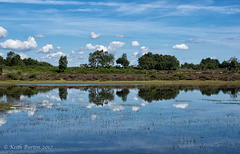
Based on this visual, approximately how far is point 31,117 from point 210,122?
1584 centimetres

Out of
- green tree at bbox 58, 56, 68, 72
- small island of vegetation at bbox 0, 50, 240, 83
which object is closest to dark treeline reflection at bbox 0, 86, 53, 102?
small island of vegetation at bbox 0, 50, 240, 83

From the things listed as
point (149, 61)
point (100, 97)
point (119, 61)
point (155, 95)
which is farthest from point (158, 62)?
point (100, 97)

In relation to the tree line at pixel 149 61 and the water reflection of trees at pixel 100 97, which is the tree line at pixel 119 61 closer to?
the tree line at pixel 149 61

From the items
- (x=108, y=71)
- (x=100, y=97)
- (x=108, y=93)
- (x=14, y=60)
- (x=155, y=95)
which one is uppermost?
(x=14, y=60)

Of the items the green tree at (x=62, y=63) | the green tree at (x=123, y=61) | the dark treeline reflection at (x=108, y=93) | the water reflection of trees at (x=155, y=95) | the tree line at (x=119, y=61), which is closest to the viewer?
the dark treeline reflection at (x=108, y=93)

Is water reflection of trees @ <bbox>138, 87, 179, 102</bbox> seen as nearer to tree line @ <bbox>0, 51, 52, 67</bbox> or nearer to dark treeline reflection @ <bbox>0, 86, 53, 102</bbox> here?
dark treeline reflection @ <bbox>0, 86, 53, 102</bbox>

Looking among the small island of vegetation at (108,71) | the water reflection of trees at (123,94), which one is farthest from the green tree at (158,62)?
the water reflection of trees at (123,94)

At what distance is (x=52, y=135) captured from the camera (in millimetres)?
18438

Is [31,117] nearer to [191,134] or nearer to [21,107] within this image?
[21,107]

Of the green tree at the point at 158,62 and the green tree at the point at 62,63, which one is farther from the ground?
the green tree at the point at 158,62

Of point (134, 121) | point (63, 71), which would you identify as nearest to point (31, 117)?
point (134, 121)

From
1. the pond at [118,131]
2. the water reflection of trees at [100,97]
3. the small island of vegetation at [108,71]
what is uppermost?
the small island of vegetation at [108,71]

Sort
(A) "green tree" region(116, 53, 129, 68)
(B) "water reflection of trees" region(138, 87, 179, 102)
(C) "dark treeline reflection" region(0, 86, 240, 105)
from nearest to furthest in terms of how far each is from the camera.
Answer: (C) "dark treeline reflection" region(0, 86, 240, 105)
(B) "water reflection of trees" region(138, 87, 179, 102)
(A) "green tree" region(116, 53, 129, 68)

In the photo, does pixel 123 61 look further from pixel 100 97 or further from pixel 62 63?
pixel 100 97
